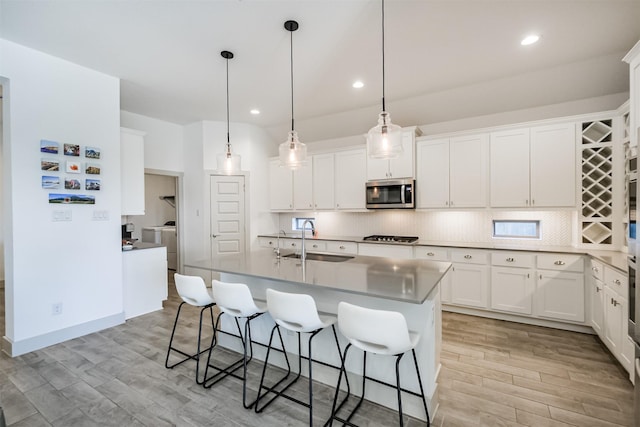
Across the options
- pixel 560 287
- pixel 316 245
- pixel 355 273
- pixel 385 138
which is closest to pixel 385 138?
pixel 385 138

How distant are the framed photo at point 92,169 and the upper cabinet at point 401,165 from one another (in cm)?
361

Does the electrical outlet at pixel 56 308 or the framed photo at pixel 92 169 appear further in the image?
the framed photo at pixel 92 169

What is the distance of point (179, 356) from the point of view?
2.77m

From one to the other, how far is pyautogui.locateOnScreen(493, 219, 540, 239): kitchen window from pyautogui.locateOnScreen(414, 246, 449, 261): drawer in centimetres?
81

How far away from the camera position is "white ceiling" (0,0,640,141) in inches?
91.4

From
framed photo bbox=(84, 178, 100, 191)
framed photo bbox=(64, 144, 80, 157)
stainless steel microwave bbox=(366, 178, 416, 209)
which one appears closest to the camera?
framed photo bbox=(64, 144, 80, 157)

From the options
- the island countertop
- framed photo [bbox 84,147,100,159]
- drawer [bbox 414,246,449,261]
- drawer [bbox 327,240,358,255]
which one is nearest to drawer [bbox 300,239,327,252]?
drawer [bbox 327,240,358,255]

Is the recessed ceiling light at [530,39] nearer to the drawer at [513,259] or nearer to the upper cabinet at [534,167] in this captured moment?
the upper cabinet at [534,167]

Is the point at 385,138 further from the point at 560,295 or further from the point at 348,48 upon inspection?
the point at 560,295

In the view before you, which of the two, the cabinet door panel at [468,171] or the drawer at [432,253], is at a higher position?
the cabinet door panel at [468,171]

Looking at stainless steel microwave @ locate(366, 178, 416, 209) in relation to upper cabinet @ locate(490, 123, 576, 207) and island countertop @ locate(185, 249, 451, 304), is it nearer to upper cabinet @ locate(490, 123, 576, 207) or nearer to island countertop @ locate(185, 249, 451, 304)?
upper cabinet @ locate(490, 123, 576, 207)

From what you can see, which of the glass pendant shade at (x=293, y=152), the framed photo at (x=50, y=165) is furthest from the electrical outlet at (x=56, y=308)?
the glass pendant shade at (x=293, y=152)

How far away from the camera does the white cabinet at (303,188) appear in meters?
5.23

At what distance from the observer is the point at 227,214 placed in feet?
17.4
